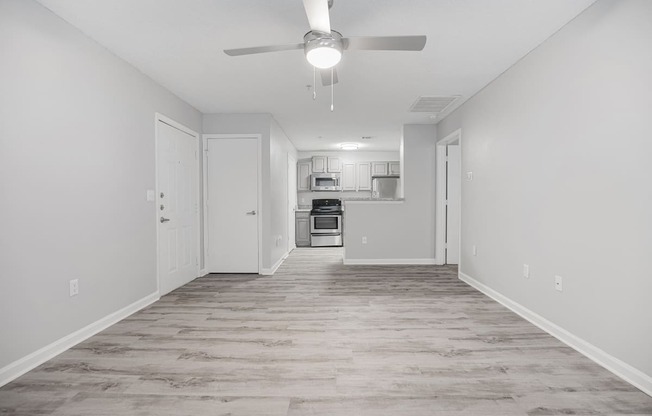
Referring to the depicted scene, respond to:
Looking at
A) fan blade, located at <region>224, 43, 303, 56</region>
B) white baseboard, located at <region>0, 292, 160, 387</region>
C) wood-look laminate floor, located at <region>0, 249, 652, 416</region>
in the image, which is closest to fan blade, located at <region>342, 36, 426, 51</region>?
fan blade, located at <region>224, 43, 303, 56</region>

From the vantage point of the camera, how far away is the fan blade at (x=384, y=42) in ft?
6.13

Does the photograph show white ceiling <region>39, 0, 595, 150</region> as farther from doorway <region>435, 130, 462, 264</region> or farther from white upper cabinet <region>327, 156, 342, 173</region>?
white upper cabinet <region>327, 156, 342, 173</region>

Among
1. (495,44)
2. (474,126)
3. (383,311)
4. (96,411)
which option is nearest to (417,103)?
(474,126)

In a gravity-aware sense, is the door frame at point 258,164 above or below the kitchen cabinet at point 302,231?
above

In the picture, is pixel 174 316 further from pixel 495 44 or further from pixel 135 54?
pixel 495 44

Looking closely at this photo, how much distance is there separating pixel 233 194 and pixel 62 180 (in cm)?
244

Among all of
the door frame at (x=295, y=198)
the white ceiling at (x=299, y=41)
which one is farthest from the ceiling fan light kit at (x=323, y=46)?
the door frame at (x=295, y=198)

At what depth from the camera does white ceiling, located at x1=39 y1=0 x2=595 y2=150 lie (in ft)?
6.93

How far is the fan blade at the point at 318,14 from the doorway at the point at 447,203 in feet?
12.8

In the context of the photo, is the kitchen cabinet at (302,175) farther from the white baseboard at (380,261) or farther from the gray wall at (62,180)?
the gray wall at (62,180)

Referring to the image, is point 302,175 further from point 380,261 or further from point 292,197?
point 380,261

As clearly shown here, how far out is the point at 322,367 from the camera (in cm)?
198

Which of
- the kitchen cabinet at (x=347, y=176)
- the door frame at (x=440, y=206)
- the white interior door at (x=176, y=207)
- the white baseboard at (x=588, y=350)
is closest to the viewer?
the white baseboard at (x=588, y=350)

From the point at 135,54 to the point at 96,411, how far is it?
106 inches
